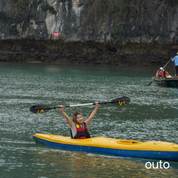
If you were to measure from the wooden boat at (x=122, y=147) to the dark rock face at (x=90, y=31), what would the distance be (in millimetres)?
30841

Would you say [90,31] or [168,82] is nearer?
[168,82]

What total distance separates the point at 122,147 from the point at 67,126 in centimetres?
382

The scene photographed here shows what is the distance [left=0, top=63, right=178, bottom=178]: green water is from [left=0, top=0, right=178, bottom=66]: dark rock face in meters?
18.4

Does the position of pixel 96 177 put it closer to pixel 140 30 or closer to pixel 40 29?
pixel 140 30

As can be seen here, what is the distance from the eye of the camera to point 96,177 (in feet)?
22.2

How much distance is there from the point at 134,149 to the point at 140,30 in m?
32.2

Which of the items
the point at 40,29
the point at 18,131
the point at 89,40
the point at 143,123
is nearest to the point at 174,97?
the point at 143,123

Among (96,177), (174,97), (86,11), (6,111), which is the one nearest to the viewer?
(96,177)

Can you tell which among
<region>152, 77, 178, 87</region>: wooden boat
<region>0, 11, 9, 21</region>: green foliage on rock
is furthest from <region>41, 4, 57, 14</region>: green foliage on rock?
<region>152, 77, 178, 87</region>: wooden boat

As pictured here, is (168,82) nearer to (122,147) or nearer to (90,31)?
(122,147)

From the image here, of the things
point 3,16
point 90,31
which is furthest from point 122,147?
point 3,16

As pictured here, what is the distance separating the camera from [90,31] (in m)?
41.1

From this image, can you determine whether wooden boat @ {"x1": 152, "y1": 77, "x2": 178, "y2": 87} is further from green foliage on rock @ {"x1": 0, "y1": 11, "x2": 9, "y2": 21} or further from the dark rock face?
green foliage on rock @ {"x1": 0, "y1": 11, "x2": 9, "y2": 21}

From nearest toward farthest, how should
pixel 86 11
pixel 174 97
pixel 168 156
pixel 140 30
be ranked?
pixel 168 156, pixel 174 97, pixel 140 30, pixel 86 11
